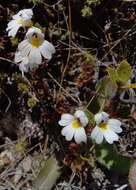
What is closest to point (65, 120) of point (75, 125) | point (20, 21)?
point (75, 125)

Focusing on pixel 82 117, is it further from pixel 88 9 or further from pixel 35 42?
pixel 88 9

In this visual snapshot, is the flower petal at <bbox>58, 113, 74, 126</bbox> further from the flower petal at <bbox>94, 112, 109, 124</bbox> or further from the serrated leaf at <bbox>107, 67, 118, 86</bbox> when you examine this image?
the serrated leaf at <bbox>107, 67, 118, 86</bbox>

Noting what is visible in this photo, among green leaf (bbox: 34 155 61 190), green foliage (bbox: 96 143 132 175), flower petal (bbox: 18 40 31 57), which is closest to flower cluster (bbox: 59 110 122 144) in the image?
green foliage (bbox: 96 143 132 175)

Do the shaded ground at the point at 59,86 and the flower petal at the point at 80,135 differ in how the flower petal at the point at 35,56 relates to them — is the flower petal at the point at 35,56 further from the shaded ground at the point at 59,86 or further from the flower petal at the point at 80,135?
the flower petal at the point at 80,135

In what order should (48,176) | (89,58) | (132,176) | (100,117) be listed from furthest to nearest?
(89,58) → (48,176) → (132,176) → (100,117)

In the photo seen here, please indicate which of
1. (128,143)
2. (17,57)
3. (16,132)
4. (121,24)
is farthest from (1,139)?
(121,24)

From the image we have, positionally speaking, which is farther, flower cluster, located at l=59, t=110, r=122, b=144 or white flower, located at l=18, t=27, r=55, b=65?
white flower, located at l=18, t=27, r=55, b=65
